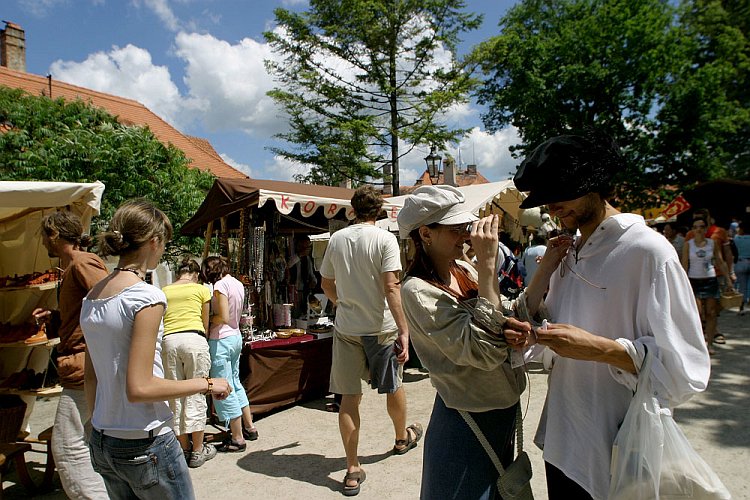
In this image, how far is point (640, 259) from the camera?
54.0 inches

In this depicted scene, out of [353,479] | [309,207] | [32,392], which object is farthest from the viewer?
[309,207]

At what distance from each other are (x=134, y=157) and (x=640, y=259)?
10.6 metres

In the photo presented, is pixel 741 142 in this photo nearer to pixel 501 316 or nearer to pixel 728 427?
pixel 728 427

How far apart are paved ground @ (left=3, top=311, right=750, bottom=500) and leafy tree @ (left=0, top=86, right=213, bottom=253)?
5446 millimetres

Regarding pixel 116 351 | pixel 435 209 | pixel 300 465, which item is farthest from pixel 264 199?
pixel 435 209

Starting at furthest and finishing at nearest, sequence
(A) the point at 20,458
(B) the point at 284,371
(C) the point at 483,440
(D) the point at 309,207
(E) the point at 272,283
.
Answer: (E) the point at 272,283 → (D) the point at 309,207 → (B) the point at 284,371 → (A) the point at 20,458 → (C) the point at 483,440

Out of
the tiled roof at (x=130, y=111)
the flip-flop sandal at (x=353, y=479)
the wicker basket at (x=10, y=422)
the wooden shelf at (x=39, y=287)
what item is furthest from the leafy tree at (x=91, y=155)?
the flip-flop sandal at (x=353, y=479)

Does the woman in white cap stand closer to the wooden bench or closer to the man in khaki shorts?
the man in khaki shorts

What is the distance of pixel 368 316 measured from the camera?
11.3 feet

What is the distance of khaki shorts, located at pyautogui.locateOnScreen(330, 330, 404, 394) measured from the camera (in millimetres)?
3373

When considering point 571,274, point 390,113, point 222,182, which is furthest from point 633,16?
point 571,274

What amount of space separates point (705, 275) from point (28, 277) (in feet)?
25.9

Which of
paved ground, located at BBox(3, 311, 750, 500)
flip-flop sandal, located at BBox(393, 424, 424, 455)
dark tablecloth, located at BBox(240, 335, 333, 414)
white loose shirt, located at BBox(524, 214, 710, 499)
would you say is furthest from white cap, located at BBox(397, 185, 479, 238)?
dark tablecloth, located at BBox(240, 335, 333, 414)

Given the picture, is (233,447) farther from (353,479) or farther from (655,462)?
(655,462)
